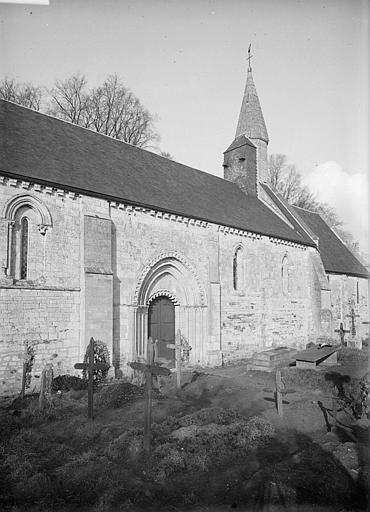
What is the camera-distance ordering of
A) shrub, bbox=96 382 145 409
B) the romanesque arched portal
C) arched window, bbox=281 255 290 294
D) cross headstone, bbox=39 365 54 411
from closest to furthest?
cross headstone, bbox=39 365 54 411
shrub, bbox=96 382 145 409
the romanesque arched portal
arched window, bbox=281 255 290 294

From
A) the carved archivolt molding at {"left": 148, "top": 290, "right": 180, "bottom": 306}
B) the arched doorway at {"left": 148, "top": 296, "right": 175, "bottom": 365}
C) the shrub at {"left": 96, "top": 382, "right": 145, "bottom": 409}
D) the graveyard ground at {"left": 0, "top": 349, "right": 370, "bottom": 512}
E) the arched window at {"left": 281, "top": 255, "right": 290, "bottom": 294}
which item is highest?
the arched window at {"left": 281, "top": 255, "right": 290, "bottom": 294}

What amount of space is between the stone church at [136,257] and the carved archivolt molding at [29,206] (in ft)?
0.09

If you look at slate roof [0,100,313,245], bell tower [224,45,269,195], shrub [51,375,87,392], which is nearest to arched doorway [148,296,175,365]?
slate roof [0,100,313,245]

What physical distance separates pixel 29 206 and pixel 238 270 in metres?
10.2

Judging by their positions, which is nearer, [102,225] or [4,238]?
[4,238]

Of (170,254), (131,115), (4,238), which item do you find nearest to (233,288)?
(170,254)

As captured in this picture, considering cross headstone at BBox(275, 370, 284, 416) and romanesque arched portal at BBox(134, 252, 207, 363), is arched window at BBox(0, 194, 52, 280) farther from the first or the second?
cross headstone at BBox(275, 370, 284, 416)

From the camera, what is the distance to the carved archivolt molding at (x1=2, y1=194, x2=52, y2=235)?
1083 centimetres

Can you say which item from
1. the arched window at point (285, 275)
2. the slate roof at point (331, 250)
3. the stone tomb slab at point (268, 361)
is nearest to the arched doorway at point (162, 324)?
the stone tomb slab at point (268, 361)

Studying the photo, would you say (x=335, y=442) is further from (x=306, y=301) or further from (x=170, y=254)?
(x=306, y=301)

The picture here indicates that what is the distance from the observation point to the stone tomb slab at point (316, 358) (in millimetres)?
14766

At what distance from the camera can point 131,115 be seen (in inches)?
1090

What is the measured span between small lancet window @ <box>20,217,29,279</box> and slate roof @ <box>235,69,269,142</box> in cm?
1877

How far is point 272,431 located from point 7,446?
477cm
